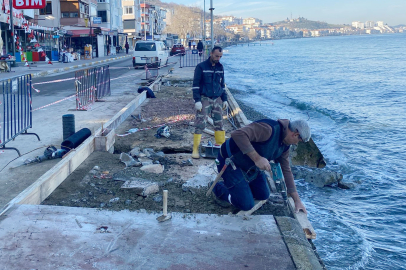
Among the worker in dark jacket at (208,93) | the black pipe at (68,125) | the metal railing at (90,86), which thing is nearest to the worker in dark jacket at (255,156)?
the worker in dark jacket at (208,93)

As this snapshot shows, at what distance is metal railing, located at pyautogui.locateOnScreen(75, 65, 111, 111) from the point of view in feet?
41.3

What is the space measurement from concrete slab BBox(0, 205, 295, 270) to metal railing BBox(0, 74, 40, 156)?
10.7 ft

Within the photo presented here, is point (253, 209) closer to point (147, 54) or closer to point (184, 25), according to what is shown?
point (147, 54)

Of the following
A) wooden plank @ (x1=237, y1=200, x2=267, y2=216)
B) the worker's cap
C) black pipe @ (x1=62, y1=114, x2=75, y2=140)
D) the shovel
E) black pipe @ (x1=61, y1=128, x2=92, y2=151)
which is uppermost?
the worker's cap

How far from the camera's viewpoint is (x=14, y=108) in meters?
7.79

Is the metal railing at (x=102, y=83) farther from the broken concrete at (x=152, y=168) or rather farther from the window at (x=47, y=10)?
the window at (x=47, y=10)

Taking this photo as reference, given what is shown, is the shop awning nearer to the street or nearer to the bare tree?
the street

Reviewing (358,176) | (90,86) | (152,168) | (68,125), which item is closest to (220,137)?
(152,168)

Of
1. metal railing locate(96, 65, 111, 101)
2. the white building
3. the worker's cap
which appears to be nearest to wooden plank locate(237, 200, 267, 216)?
the worker's cap

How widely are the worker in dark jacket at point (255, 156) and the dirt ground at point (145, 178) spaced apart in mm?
306

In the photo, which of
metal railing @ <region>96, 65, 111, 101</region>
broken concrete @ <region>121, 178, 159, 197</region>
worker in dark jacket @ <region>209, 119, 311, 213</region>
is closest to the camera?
worker in dark jacket @ <region>209, 119, 311, 213</region>

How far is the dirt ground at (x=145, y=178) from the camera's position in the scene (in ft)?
18.0

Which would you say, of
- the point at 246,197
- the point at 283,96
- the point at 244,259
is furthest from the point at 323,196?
the point at 283,96

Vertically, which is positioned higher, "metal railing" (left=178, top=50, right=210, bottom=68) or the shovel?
"metal railing" (left=178, top=50, right=210, bottom=68)
